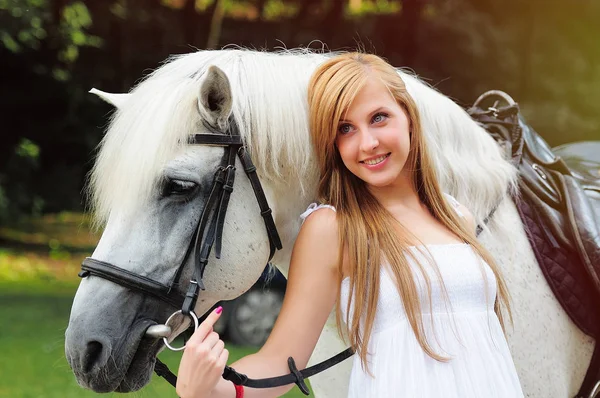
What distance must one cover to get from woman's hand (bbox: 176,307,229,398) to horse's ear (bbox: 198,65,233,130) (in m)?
0.49

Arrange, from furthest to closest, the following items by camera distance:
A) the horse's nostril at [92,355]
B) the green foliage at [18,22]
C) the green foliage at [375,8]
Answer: the green foliage at [375,8] → the green foliage at [18,22] → the horse's nostril at [92,355]

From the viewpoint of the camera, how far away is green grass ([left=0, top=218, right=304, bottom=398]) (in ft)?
17.0

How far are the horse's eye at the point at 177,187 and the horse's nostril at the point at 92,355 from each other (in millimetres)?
364

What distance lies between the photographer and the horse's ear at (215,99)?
154cm

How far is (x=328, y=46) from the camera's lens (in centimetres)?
805

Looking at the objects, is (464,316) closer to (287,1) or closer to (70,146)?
(287,1)

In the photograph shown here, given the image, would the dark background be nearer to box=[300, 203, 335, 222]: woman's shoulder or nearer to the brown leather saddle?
the brown leather saddle

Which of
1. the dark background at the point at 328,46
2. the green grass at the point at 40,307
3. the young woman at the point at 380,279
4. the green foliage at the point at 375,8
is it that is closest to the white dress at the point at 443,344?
the young woman at the point at 380,279

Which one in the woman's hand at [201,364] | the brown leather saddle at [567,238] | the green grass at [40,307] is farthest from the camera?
the green grass at [40,307]

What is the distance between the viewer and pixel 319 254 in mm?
1528

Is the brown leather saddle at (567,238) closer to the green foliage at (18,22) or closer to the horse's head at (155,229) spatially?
the horse's head at (155,229)

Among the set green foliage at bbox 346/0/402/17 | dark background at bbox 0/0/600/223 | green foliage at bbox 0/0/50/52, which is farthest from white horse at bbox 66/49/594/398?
green foliage at bbox 346/0/402/17

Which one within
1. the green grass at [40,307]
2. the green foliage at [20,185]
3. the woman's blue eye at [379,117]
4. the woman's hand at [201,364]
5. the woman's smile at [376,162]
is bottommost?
the green grass at [40,307]

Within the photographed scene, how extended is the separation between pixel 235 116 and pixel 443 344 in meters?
0.72
